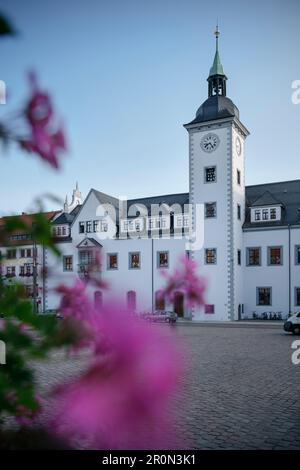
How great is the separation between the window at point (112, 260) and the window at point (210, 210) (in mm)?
11319

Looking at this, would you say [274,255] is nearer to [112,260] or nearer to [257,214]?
[257,214]

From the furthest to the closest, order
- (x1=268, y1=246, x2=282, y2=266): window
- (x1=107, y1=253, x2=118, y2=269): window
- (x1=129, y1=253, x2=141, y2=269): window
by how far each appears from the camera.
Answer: (x1=107, y1=253, x2=118, y2=269): window
(x1=129, y1=253, x2=141, y2=269): window
(x1=268, y1=246, x2=282, y2=266): window

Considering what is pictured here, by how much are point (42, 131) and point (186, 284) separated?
100 centimetres

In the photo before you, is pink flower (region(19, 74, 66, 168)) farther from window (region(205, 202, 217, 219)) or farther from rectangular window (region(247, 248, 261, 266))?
rectangular window (region(247, 248, 261, 266))

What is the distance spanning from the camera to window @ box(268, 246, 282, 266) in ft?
113

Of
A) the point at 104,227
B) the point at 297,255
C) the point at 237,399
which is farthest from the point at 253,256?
the point at 237,399

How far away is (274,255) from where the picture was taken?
1364 inches

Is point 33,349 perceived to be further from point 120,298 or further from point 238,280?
point 238,280

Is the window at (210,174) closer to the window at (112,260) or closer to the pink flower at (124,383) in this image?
the window at (112,260)

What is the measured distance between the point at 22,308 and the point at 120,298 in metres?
0.60

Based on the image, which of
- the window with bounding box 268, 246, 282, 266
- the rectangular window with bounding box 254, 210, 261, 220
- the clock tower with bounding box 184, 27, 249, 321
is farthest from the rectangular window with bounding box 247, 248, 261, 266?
the rectangular window with bounding box 254, 210, 261, 220

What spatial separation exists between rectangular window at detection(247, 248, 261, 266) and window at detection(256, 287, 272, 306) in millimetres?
2317

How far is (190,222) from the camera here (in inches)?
1441
